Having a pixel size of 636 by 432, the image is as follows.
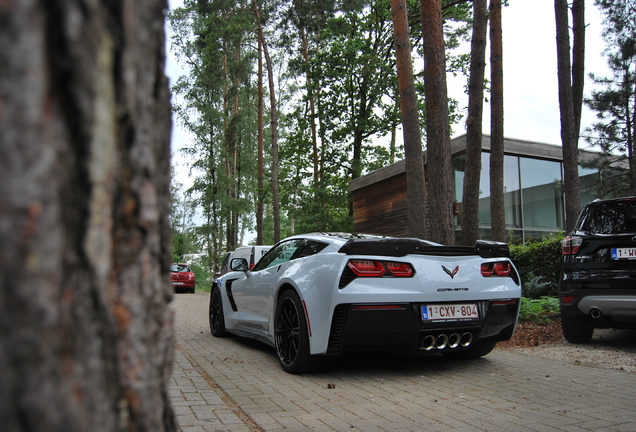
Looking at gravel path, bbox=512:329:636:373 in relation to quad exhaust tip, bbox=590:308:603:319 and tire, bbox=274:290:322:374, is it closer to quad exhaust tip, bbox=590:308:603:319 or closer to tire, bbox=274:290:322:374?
quad exhaust tip, bbox=590:308:603:319

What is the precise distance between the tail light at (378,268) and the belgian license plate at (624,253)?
3.06 meters

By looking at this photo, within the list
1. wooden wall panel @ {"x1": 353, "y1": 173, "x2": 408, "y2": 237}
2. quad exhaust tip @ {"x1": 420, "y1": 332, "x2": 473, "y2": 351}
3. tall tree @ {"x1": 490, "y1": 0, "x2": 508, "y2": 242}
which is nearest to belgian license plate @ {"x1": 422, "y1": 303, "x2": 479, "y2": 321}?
quad exhaust tip @ {"x1": 420, "y1": 332, "x2": 473, "y2": 351}

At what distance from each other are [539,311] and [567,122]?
6188 millimetres

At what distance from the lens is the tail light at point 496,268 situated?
5.71 m

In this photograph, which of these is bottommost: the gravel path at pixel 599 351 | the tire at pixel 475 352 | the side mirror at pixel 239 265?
the gravel path at pixel 599 351

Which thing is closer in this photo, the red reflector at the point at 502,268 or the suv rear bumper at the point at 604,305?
the red reflector at the point at 502,268

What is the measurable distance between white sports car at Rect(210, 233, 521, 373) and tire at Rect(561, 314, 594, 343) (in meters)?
1.84

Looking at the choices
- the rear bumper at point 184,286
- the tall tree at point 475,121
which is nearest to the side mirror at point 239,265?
the tall tree at point 475,121

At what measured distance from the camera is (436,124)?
1046cm

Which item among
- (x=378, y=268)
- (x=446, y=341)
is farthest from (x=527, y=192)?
(x=378, y=268)

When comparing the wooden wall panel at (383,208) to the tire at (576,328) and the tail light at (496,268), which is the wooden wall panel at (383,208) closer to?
the tire at (576,328)

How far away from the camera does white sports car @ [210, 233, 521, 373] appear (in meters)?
5.10

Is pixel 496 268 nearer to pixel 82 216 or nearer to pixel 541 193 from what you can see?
pixel 82 216

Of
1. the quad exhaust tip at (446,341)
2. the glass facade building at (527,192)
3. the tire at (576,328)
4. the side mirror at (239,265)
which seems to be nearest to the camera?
the quad exhaust tip at (446,341)
